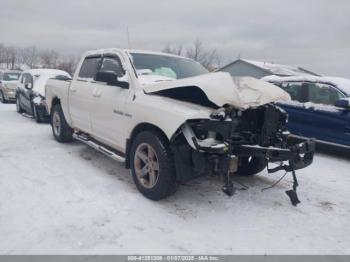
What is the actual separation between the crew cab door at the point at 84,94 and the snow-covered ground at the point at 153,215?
0.76 meters

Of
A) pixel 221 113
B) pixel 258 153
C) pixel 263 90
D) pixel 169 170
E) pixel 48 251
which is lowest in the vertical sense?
pixel 48 251

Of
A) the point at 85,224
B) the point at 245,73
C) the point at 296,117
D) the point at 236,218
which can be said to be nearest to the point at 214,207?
the point at 236,218

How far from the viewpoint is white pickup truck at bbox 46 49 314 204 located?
3.39m

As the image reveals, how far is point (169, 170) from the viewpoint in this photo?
356cm

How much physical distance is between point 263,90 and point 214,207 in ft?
5.30

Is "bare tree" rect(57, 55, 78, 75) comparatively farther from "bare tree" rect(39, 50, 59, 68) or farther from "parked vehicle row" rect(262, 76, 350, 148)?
"parked vehicle row" rect(262, 76, 350, 148)

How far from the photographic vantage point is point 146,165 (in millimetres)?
3908

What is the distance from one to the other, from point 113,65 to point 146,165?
6.04 ft

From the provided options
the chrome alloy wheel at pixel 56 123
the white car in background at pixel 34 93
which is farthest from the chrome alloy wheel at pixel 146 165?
the white car in background at pixel 34 93

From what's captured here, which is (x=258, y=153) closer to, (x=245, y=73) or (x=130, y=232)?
(x=130, y=232)

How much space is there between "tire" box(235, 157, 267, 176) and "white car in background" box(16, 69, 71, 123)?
5940 millimetres

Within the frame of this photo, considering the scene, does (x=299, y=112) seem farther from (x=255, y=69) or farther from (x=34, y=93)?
(x=255, y=69)

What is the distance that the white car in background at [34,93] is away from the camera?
9.22 m

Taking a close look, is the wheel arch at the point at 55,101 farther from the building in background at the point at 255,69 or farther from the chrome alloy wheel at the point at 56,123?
the building in background at the point at 255,69
